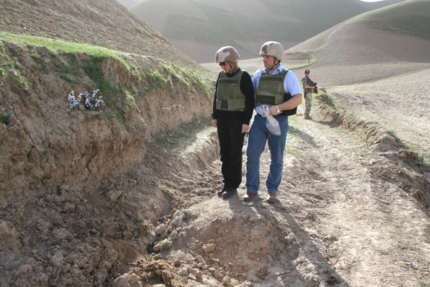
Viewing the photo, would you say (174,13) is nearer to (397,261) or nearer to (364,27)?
(364,27)

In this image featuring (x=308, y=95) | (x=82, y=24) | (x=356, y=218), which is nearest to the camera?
(x=356, y=218)

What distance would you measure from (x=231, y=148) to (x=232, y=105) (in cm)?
60

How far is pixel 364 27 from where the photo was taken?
5056 cm

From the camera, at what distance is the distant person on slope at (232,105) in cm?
479

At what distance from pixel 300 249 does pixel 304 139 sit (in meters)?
5.74

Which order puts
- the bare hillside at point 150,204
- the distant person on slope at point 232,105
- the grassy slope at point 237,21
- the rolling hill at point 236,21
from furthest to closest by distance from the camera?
the grassy slope at point 237,21, the rolling hill at point 236,21, the distant person on slope at point 232,105, the bare hillside at point 150,204

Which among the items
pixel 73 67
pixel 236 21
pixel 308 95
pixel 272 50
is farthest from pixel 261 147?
pixel 236 21

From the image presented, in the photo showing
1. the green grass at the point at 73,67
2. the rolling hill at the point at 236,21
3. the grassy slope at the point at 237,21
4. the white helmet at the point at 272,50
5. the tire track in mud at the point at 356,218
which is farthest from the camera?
the grassy slope at the point at 237,21

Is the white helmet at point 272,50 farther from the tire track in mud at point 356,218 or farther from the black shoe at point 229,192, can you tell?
the tire track in mud at point 356,218

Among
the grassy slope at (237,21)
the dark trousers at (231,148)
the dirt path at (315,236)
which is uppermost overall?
the grassy slope at (237,21)

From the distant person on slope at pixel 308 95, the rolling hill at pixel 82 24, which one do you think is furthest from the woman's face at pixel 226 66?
the distant person on slope at pixel 308 95

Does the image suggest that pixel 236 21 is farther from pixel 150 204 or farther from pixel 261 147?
pixel 150 204

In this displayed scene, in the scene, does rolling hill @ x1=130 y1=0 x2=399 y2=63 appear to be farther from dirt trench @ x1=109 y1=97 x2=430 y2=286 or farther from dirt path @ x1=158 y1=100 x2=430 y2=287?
dirt path @ x1=158 y1=100 x2=430 y2=287

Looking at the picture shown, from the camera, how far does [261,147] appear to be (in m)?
5.02
